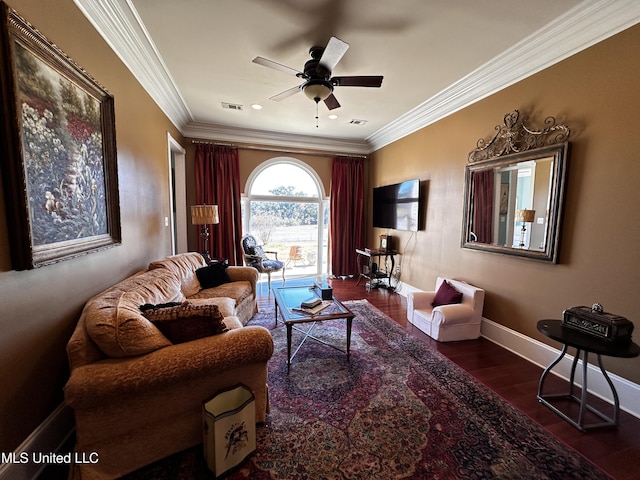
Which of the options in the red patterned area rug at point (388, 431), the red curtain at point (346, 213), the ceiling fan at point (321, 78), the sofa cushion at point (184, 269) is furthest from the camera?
the red curtain at point (346, 213)

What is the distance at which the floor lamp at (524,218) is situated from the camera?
243cm

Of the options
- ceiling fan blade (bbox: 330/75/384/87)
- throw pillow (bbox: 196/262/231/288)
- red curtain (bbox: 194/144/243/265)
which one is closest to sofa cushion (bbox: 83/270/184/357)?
throw pillow (bbox: 196/262/231/288)

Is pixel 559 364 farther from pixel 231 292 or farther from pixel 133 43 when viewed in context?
pixel 133 43

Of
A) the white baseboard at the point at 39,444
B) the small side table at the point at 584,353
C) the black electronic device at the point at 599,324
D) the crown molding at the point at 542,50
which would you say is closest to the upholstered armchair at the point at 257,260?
the white baseboard at the point at 39,444

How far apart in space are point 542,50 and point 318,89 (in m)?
2.01

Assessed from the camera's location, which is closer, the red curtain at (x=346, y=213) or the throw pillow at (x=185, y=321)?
the throw pillow at (x=185, y=321)

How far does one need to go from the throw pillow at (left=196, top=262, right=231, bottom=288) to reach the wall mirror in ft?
10.1

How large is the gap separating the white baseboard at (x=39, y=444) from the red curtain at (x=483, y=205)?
3.84 metres

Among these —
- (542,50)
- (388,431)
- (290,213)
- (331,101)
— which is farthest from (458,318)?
(290,213)

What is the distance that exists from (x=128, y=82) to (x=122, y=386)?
8.48 feet

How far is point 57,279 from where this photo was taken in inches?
58.1

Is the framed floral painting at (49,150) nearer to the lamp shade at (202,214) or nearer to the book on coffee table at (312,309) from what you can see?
the book on coffee table at (312,309)

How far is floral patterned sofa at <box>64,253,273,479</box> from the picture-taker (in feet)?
3.92

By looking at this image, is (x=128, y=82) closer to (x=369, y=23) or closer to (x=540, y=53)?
(x=369, y=23)
